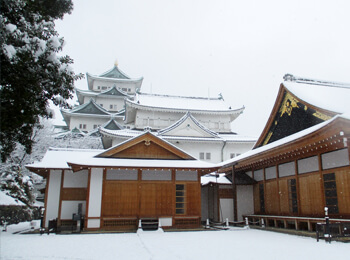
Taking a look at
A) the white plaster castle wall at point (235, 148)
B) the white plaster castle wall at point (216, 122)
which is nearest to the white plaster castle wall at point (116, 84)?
the white plaster castle wall at point (216, 122)

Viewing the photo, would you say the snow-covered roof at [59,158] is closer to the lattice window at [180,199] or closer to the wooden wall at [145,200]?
the wooden wall at [145,200]

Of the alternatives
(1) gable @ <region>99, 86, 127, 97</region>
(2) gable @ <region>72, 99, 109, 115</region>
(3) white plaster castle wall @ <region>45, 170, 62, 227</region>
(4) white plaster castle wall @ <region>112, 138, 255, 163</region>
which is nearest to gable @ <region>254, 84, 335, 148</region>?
(3) white plaster castle wall @ <region>45, 170, 62, 227</region>

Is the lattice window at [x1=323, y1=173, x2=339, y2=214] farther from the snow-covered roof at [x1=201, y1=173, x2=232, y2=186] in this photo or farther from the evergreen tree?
the evergreen tree

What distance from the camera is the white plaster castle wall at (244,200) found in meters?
18.8

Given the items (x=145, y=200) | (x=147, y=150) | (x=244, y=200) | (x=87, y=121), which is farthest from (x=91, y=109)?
(x=145, y=200)

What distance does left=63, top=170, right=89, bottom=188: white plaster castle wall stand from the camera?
54.5 feet

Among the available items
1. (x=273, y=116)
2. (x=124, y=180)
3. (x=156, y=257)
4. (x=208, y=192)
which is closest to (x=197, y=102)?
(x=208, y=192)

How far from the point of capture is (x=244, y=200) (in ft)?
62.1

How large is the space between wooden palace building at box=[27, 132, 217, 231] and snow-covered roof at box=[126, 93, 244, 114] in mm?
17470

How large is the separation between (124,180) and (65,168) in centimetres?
315

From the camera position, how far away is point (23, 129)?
8.16 metres

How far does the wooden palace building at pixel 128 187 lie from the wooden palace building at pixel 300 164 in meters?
3.39

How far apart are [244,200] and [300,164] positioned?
5.53 metres

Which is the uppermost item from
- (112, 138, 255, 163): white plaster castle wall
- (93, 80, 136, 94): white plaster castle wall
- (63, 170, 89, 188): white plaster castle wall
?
(93, 80, 136, 94): white plaster castle wall
